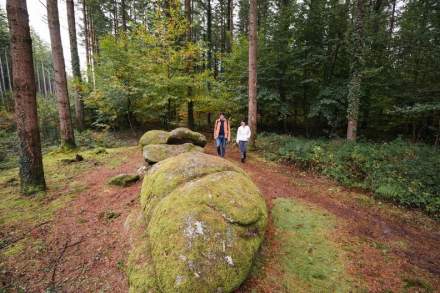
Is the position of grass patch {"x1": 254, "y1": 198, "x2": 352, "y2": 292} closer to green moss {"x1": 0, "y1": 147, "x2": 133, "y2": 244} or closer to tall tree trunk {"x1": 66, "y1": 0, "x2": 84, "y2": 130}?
green moss {"x1": 0, "y1": 147, "x2": 133, "y2": 244}

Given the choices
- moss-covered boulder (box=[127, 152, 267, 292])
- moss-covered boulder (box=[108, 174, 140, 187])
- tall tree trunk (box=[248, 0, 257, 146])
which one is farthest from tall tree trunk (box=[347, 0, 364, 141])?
moss-covered boulder (box=[108, 174, 140, 187])

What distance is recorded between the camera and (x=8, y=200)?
216 inches

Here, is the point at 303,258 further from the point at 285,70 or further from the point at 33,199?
the point at 285,70

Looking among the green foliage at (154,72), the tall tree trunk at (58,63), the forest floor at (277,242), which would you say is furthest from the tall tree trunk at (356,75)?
the tall tree trunk at (58,63)

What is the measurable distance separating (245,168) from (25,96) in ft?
22.1

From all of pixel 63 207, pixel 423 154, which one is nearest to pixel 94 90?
pixel 63 207

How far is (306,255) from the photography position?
3.67 metres

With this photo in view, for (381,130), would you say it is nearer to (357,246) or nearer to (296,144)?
(296,144)

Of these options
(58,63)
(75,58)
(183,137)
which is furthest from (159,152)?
(75,58)

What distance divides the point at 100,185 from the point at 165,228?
14.1 ft

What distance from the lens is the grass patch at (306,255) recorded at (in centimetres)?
311

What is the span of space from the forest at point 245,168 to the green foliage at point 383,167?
0.17 ft

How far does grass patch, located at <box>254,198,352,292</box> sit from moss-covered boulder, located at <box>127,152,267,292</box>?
0.56 m

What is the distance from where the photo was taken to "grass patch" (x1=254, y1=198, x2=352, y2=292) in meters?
3.11
